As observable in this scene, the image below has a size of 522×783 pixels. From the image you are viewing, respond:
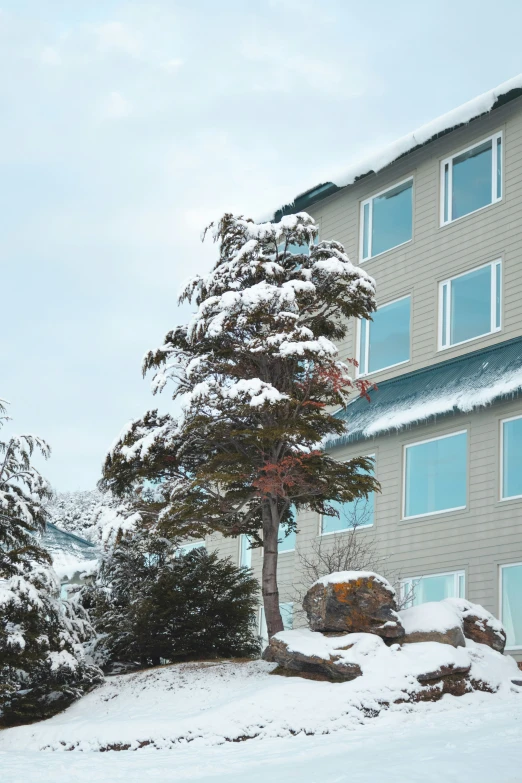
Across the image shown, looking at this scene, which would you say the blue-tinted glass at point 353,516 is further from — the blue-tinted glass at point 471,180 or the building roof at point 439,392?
the blue-tinted glass at point 471,180

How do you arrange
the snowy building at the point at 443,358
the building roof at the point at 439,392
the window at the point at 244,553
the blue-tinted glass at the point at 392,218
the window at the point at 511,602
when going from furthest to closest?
the window at the point at 244,553
the blue-tinted glass at the point at 392,218
the snowy building at the point at 443,358
the building roof at the point at 439,392
the window at the point at 511,602

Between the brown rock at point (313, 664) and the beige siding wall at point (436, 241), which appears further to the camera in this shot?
the beige siding wall at point (436, 241)

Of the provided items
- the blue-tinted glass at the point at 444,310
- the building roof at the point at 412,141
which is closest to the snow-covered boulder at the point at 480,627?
the blue-tinted glass at the point at 444,310

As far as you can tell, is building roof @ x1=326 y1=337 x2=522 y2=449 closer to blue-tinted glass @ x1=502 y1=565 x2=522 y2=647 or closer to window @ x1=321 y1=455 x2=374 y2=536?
window @ x1=321 y1=455 x2=374 y2=536

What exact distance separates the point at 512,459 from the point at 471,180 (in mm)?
6247

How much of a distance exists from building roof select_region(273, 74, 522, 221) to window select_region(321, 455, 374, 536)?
272 inches

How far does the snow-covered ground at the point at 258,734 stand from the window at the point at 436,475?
5.91 metres

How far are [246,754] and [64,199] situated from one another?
159 ft

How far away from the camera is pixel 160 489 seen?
15625 mm

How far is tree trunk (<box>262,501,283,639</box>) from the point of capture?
14.5 m

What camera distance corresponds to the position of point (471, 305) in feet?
63.6

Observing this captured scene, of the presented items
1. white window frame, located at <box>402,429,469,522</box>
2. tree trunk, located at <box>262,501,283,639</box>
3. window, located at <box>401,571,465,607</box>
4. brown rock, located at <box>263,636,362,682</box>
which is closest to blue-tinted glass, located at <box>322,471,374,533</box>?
white window frame, located at <box>402,429,469,522</box>

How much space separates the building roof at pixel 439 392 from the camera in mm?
17047

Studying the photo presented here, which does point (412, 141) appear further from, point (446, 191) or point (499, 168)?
point (499, 168)
